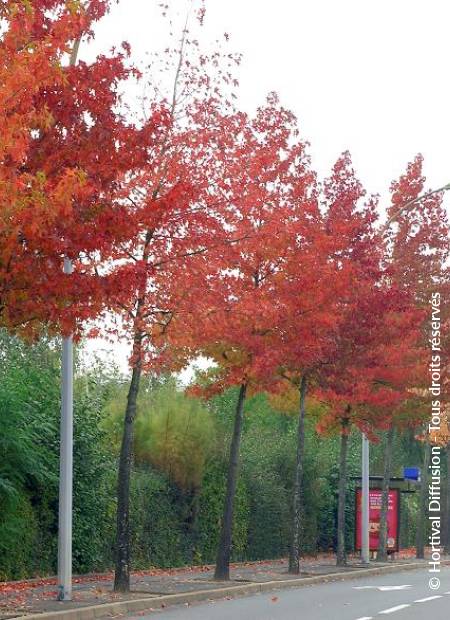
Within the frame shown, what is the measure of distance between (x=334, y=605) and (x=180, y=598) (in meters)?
2.47

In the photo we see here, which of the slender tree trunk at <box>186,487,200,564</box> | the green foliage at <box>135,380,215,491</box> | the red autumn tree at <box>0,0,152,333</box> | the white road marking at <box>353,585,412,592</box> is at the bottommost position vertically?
the white road marking at <box>353,585,412,592</box>

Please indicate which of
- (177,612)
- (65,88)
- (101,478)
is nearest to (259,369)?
(101,478)

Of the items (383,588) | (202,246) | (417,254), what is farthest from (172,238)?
(417,254)

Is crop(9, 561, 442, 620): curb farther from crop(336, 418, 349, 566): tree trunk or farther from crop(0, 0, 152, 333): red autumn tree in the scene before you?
crop(0, 0, 152, 333): red autumn tree

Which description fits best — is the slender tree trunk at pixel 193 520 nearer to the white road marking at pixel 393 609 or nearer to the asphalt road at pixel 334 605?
the asphalt road at pixel 334 605

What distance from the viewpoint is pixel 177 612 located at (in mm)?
18594

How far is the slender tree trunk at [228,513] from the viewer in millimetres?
24953

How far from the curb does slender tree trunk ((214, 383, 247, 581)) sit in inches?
34.5

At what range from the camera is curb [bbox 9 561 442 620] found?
55.7 feet

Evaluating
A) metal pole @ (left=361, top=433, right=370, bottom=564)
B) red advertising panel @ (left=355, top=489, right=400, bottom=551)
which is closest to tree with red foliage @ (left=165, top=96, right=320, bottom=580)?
metal pole @ (left=361, top=433, right=370, bottom=564)

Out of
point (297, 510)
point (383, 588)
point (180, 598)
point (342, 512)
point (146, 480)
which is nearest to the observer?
point (180, 598)

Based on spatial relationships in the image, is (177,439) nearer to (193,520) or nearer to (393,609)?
(193,520)

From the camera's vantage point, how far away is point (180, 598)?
20.6m

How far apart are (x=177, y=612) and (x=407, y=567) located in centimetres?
1729
